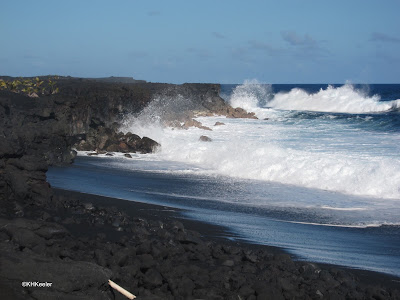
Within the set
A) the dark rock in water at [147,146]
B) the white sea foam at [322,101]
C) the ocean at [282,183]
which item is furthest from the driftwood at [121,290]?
the white sea foam at [322,101]

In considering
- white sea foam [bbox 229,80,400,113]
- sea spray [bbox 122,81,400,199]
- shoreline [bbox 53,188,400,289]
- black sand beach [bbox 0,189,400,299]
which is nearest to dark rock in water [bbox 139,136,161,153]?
sea spray [bbox 122,81,400,199]

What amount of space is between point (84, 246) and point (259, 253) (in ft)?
8.80

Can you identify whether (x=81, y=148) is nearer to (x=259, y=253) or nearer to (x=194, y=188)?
(x=194, y=188)

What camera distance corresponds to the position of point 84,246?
8289 millimetres

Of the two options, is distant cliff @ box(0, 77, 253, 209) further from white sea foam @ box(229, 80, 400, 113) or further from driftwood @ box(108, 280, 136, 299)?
white sea foam @ box(229, 80, 400, 113)

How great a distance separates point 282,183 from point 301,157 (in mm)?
2787

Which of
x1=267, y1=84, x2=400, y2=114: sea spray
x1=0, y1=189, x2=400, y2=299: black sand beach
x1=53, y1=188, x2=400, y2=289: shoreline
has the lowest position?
x1=267, y1=84, x2=400, y2=114: sea spray

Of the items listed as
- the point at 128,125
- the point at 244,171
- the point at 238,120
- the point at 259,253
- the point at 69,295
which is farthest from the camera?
the point at 238,120

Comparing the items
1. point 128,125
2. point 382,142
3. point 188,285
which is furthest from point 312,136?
point 188,285

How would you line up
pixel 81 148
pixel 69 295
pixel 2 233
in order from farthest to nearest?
pixel 81 148, pixel 2 233, pixel 69 295

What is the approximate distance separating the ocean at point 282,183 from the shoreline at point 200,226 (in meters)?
0.25

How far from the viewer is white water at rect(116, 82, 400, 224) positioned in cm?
1575

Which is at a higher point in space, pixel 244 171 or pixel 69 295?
pixel 69 295

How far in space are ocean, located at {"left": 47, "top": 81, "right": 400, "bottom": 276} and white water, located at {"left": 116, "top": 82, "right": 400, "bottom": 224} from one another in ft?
0.13
